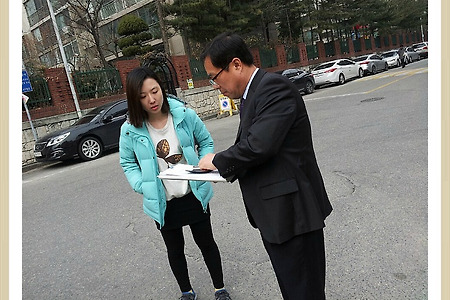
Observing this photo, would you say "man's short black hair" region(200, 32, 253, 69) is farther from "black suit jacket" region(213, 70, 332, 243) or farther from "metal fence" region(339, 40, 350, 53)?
"metal fence" region(339, 40, 350, 53)

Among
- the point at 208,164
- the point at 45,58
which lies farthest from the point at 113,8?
the point at 208,164

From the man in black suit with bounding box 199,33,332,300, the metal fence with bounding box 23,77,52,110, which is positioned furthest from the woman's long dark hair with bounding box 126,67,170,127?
the metal fence with bounding box 23,77,52,110

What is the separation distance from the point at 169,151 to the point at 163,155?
47 millimetres

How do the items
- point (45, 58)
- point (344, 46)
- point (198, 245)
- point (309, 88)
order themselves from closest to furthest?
1. point (198, 245)
2. point (309, 88)
3. point (45, 58)
4. point (344, 46)

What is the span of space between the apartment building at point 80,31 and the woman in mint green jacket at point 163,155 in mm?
24579

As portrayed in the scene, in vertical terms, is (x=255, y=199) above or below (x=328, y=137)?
above

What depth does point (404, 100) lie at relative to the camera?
32.0 ft

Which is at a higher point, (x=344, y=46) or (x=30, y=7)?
(x=30, y=7)

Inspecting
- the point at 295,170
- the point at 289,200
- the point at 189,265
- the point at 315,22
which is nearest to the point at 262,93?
the point at 295,170

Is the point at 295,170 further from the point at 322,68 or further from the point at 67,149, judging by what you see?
the point at 322,68

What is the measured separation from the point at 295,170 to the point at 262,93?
Result: 0.36 metres

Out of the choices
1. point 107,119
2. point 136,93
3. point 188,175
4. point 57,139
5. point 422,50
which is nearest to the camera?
point 188,175

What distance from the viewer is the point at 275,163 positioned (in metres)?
1.52

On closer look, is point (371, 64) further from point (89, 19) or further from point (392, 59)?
point (89, 19)
